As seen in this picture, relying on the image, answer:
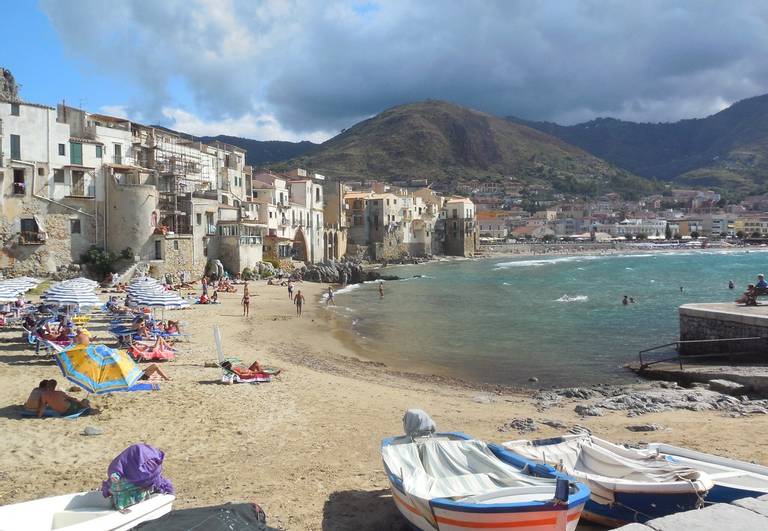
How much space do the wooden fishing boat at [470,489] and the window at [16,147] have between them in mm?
36907

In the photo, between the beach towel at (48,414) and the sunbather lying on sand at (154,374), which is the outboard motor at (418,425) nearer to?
the beach towel at (48,414)

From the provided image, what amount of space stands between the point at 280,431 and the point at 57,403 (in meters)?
4.22

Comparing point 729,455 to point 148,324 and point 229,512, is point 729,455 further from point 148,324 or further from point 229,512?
point 148,324

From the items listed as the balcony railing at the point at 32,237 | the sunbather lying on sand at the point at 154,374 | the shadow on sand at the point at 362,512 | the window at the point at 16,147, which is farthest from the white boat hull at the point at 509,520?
the window at the point at 16,147

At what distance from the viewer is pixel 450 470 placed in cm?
746

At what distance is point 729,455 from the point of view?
981cm

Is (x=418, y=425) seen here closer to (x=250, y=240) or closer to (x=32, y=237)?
(x=32, y=237)

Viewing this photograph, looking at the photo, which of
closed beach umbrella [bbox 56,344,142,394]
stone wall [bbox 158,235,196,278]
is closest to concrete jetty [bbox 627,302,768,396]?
closed beach umbrella [bbox 56,344,142,394]

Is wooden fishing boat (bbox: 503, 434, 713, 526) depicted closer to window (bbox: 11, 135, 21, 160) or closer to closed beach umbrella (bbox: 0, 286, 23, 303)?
closed beach umbrella (bbox: 0, 286, 23, 303)

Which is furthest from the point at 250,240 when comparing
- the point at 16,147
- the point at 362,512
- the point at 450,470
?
the point at 450,470

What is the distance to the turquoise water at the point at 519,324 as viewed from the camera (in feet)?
67.6

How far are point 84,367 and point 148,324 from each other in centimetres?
874

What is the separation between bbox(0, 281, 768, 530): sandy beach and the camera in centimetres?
816

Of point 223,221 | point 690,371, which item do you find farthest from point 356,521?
point 223,221
